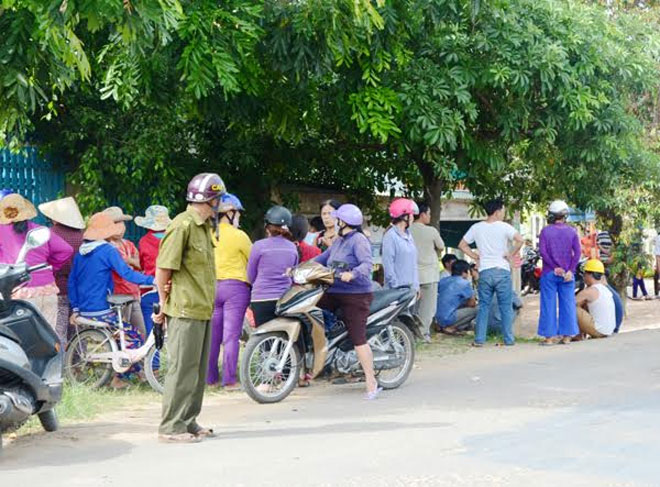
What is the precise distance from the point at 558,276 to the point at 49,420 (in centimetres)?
759

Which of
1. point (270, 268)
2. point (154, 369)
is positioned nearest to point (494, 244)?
point (270, 268)

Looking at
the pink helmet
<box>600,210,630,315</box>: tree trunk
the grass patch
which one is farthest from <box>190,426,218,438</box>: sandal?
→ <box>600,210,630,315</box>: tree trunk

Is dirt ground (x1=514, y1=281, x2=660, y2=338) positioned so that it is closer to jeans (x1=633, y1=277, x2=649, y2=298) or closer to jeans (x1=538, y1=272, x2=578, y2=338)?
jeans (x1=633, y1=277, x2=649, y2=298)

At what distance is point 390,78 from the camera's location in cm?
1222

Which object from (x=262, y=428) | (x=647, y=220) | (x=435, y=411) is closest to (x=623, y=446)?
(x=435, y=411)

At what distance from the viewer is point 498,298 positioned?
13703mm

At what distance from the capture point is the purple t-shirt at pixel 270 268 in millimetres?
9789

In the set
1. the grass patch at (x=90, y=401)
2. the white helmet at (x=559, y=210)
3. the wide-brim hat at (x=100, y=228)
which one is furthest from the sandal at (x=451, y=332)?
the wide-brim hat at (x=100, y=228)

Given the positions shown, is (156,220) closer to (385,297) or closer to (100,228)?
(100,228)

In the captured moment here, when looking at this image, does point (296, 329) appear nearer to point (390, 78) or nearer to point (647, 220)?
point (390, 78)

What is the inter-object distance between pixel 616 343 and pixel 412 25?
4878 millimetres

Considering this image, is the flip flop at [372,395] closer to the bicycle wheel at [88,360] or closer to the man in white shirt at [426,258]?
the bicycle wheel at [88,360]

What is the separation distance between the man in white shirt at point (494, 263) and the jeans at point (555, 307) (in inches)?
19.0

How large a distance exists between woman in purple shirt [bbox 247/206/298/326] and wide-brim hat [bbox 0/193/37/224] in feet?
6.38
